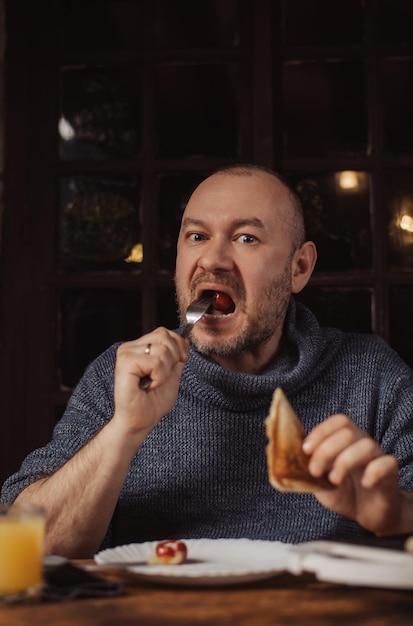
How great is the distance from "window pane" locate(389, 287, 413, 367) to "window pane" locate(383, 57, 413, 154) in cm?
46

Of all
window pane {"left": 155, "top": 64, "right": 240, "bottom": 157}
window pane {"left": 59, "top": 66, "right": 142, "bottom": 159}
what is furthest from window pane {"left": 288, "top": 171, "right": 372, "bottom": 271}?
window pane {"left": 59, "top": 66, "right": 142, "bottom": 159}

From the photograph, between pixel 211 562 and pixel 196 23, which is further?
pixel 196 23

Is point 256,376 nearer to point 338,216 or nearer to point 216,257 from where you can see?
point 216,257

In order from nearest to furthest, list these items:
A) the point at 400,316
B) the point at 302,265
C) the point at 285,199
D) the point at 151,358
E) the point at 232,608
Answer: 1. the point at 232,608
2. the point at 151,358
3. the point at 285,199
4. the point at 302,265
5. the point at 400,316

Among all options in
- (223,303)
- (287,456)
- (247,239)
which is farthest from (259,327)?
(287,456)

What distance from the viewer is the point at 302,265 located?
7.18ft

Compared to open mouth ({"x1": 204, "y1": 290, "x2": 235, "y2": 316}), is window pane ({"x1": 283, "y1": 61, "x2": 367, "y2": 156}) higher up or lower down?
higher up

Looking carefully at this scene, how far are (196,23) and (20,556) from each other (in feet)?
7.65

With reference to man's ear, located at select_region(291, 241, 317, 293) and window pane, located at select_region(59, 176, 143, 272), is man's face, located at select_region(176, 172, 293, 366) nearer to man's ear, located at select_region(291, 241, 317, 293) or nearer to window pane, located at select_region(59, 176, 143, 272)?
man's ear, located at select_region(291, 241, 317, 293)

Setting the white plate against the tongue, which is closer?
the white plate

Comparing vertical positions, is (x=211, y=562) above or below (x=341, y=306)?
below

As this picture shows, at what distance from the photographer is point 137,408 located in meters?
1.53

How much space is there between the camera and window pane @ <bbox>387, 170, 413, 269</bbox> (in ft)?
9.16

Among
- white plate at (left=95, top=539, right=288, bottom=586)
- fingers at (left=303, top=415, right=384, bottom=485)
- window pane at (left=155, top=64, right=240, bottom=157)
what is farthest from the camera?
window pane at (left=155, top=64, right=240, bottom=157)
